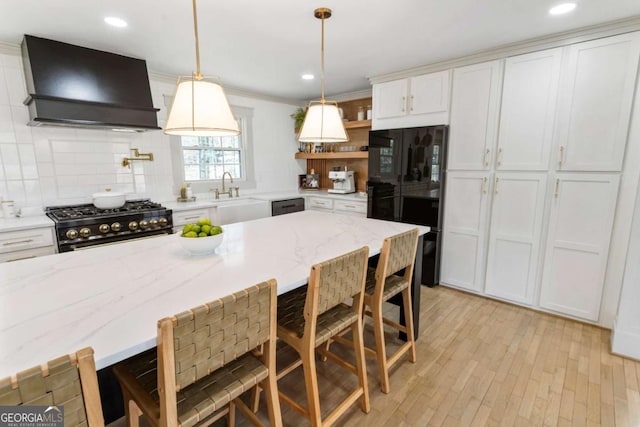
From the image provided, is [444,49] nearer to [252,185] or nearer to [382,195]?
[382,195]

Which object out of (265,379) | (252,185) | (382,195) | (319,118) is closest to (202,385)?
(265,379)

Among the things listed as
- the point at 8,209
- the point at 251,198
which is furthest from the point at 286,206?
the point at 8,209

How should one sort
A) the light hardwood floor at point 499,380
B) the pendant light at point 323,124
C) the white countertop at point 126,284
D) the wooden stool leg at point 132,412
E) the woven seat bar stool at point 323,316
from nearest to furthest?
1. the white countertop at point 126,284
2. the wooden stool leg at point 132,412
3. the woven seat bar stool at point 323,316
4. the light hardwood floor at point 499,380
5. the pendant light at point 323,124

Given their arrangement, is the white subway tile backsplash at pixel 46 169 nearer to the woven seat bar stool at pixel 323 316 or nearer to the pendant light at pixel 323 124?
the pendant light at pixel 323 124

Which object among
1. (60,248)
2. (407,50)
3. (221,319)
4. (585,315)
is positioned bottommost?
(585,315)

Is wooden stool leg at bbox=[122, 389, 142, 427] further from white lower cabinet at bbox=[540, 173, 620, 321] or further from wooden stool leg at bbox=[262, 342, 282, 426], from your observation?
white lower cabinet at bbox=[540, 173, 620, 321]

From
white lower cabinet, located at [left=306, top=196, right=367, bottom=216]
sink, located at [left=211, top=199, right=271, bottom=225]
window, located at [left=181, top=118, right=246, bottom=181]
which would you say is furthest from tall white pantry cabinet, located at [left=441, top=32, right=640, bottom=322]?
window, located at [left=181, top=118, right=246, bottom=181]

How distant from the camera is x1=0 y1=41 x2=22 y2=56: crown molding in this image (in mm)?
2453

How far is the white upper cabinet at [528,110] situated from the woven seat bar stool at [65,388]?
3.12 meters

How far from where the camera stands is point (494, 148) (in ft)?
9.18

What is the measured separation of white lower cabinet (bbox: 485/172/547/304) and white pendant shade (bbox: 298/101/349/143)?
1.78 meters

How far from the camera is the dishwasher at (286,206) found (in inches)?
159

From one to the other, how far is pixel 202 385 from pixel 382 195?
2.76 m

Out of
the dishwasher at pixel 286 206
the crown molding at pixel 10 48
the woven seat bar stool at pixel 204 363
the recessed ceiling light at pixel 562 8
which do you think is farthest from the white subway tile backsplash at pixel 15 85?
the recessed ceiling light at pixel 562 8
